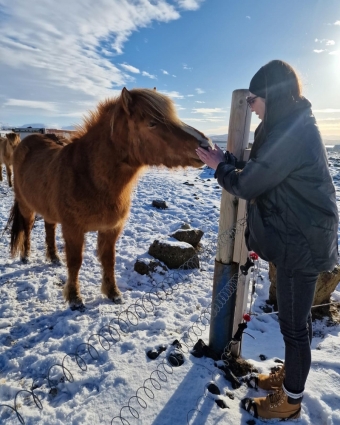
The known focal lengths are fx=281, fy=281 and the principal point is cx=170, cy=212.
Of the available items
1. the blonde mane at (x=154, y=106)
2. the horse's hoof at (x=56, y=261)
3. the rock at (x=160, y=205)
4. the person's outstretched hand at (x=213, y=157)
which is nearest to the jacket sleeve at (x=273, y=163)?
the person's outstretched hand at (x=213, y=157)

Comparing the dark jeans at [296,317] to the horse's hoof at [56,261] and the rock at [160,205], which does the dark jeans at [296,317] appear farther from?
the rock at [160,205]

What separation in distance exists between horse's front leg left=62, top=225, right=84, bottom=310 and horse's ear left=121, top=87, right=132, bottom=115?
1.66 metres

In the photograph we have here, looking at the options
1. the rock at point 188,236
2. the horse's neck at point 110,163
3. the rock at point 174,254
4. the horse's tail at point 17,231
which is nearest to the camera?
the horse's neck at point 110,163

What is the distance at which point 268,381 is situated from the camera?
238 cm

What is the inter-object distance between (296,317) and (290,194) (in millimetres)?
832

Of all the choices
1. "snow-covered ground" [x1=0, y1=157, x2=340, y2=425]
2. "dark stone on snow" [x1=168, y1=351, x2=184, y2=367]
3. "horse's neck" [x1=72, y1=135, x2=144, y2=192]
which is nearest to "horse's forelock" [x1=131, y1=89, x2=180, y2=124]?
"horse's neck" [x1=72, y1=135, x2=144, y2=192]

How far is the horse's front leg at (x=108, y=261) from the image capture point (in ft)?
12.9

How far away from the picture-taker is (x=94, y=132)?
11.1ft

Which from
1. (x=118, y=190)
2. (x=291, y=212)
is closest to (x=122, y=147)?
(x=118, y=190)

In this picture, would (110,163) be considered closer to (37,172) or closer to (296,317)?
(37,172)

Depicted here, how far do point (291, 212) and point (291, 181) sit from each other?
0.61 feet

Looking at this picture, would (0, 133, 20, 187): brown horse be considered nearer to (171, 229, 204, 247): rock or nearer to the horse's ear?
(171, 229, 204, 247): rock

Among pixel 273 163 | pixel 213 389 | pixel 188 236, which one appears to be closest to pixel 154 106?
pixel 273 163

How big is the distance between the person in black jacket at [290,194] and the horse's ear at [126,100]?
4.39 ft
